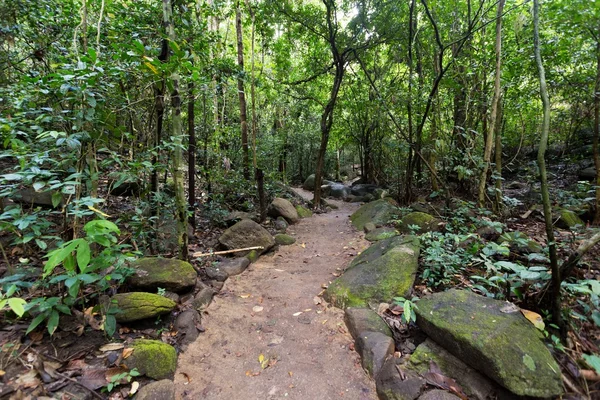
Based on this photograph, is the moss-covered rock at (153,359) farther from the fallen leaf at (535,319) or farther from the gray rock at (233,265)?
the fallen leaf at (535,319)

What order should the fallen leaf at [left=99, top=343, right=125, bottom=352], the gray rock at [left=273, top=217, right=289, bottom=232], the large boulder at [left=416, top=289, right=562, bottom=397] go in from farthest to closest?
1. the gray rock at [left=273, top=217, right=289, bottom=232]
2. the fallen leaf at [left=99, top=343, right=125, bottom=352]
3. the large boulder at [left=416, top=289, right=562, bottom=397]

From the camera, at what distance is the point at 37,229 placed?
214 cm

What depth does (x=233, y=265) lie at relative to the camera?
15.2ft

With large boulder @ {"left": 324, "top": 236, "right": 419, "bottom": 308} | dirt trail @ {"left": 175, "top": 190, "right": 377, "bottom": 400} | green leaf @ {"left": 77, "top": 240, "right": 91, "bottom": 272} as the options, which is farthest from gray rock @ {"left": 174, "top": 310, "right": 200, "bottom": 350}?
large boulder @ {"left": 324, "top": 236, "right": 419, "bottom": 308}

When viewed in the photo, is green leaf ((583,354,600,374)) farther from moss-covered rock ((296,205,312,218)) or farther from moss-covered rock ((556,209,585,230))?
moss-covered rock ((296,205,312,218))

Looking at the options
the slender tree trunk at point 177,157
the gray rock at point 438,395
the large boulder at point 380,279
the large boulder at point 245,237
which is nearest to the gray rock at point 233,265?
the large boulder at point 245,237

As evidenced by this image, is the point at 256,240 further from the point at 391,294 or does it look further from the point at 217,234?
the point at 391,294

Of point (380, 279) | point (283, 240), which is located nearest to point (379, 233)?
point (283, 240)

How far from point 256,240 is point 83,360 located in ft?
11.1

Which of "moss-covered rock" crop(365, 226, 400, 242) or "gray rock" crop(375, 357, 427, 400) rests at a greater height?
"moss-covered rock" crop(365, 226, 400, 242)

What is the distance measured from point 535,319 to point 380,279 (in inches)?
61.8

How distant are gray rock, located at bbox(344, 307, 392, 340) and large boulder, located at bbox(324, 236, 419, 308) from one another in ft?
0.78

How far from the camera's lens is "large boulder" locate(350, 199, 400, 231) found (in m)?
6.96

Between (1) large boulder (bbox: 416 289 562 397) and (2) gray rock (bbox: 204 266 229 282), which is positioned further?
(2) gray rock (bbox: 204 266 229 282)
